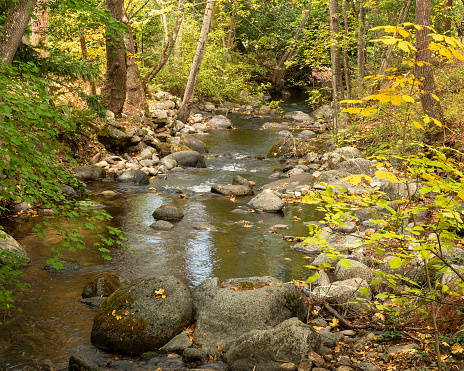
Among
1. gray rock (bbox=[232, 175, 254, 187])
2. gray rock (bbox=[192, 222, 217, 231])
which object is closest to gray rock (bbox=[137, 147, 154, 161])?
gray rock (bbox=[232, 175, 254, 187])

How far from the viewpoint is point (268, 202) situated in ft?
32.3

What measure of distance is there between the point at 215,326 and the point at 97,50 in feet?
46.2

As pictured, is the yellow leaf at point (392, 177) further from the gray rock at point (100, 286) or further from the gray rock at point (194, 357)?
the gray rock at point (100, 286)

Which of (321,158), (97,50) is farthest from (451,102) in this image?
(97,50)

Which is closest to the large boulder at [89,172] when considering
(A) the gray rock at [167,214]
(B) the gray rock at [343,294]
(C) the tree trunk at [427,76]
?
(A) the gray rock at [167,214]

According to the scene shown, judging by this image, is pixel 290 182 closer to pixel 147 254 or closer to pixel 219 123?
pixel 147 254

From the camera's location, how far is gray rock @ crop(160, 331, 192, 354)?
4582mm

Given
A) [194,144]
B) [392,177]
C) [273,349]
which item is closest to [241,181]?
[194,144]

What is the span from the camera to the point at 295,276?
21.2ft

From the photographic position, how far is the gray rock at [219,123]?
20734 mm

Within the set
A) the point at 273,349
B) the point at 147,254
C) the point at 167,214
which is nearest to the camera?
the point at 273,349

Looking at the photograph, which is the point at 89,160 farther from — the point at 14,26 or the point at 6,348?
the point at 6,348

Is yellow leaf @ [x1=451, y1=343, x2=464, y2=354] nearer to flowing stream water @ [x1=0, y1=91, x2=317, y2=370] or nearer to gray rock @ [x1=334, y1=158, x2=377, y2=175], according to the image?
flowing stream water @ [x1=0, y1=91, x2=317, y2=370]

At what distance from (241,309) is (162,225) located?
13.1ft
